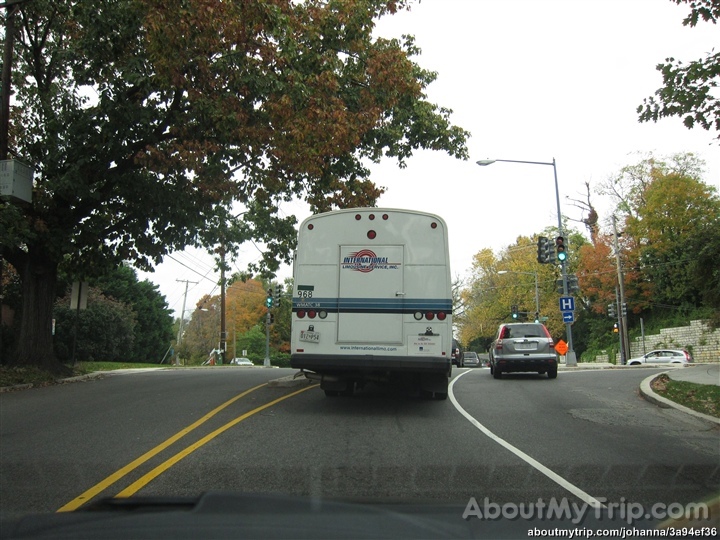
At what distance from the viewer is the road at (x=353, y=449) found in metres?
5.46

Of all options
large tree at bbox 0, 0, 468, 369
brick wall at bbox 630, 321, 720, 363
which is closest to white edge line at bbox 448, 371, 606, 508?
large tree at bbox 0, 0, 468, 369

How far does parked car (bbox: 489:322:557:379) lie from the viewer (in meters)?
16.8

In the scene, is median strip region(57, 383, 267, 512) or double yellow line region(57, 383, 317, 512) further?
double yellow line region(57, 383, 317, 512)

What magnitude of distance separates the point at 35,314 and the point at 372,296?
36.7 ft

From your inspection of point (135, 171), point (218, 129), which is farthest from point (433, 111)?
point (135, 171)

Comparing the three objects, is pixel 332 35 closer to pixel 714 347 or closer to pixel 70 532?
pixel 70 532

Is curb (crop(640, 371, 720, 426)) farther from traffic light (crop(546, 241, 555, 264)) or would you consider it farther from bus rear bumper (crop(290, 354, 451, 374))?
traffic light (crop(546, 241, 555, 264))

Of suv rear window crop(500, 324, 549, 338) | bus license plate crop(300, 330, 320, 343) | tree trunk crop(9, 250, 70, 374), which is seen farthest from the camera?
suv rear window crop(500, 324, 549, 338)

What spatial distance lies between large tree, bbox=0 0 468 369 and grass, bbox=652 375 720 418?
820cm

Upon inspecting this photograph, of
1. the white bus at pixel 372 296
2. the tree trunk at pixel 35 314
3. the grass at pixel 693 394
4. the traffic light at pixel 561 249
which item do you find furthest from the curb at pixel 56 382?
the traffic light at pixel 561 249

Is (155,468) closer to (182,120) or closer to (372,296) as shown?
(372,296)

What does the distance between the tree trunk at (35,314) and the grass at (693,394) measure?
15325 mm

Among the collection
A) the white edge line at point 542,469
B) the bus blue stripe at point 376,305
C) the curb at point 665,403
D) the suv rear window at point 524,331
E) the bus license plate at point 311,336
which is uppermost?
the bus blue stripe at point 376,305

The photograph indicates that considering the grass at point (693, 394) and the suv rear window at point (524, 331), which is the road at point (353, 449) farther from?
the suv rear window at point (524, 331)
